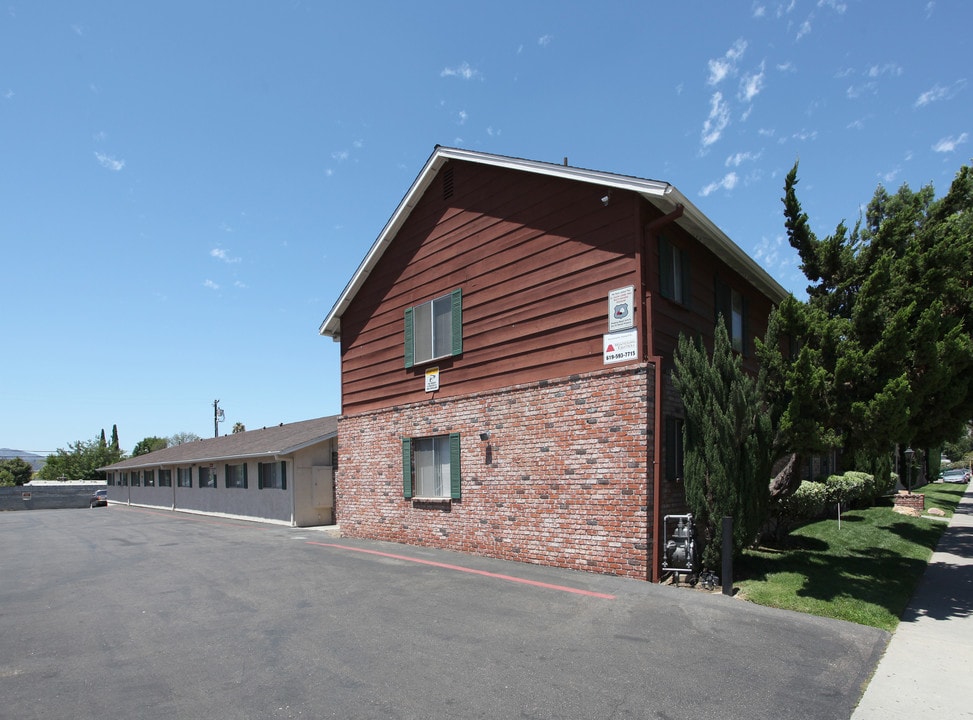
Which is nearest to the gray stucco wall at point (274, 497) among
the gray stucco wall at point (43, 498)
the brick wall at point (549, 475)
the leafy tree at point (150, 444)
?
the brick wall at point (549, 475)

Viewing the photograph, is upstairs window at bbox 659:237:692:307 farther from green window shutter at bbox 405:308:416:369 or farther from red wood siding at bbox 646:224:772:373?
green window shutter at bbox 405:308:416:369

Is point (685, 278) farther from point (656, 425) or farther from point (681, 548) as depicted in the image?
point (681, 548)

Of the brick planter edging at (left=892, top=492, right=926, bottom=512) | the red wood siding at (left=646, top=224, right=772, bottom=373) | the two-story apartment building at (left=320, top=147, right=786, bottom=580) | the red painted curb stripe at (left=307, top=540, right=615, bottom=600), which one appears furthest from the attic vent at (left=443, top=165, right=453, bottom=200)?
the brick planter edging at (left=892, top=492, right=926, bottom=512)

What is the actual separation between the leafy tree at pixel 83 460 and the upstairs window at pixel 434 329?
240 ft

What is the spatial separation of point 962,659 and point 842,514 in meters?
12.4

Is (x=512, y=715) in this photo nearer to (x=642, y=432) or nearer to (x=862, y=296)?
(x=642, y=432)

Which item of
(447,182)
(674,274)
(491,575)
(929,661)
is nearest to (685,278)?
(674,274)

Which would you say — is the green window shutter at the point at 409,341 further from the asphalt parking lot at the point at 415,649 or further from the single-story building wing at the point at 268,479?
the single-story building wing at the point at 268,479

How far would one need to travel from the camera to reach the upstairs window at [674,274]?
10.6 metres

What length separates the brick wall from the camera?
9414 millimetres

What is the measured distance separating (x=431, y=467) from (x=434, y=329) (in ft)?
10.0

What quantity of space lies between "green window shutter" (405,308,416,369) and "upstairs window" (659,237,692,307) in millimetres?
6054

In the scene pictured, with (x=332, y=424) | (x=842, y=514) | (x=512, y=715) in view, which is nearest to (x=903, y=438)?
(x=512, y=715)

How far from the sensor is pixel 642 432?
30.6 feet
